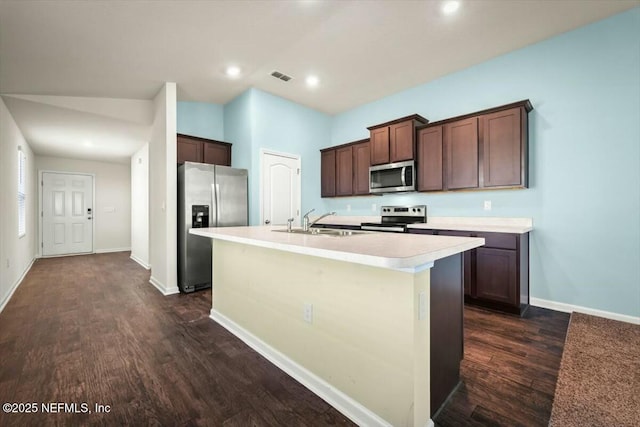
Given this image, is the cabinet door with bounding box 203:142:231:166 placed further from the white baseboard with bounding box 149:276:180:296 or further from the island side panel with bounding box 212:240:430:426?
the island side panel with bounding box 212:240:430:426

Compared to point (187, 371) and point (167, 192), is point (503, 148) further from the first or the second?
point (167, 192)

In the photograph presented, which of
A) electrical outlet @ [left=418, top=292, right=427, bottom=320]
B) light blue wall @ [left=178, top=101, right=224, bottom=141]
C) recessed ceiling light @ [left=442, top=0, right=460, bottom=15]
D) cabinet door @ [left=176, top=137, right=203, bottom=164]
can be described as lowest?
electrical outlet @ [left=418, top=292, right=427, bottom=320]

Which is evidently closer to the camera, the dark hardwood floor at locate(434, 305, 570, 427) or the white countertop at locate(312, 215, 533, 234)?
the dark hardwood floor at locate(434, 305, 570, 427)

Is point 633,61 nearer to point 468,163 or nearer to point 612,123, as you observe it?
point 612,123

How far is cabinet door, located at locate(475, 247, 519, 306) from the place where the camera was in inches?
110

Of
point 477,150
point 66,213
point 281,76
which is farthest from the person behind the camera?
point 66,213

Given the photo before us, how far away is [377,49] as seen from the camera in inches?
126

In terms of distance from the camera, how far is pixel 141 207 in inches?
232

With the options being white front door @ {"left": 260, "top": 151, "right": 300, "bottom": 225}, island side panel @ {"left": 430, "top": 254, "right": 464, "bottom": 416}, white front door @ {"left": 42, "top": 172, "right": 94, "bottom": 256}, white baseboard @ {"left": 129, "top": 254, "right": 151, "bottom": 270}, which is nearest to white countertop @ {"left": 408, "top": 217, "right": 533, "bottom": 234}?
island side panel @ {"left": 430, "top": 254, "right": 464, "bottom": 416}

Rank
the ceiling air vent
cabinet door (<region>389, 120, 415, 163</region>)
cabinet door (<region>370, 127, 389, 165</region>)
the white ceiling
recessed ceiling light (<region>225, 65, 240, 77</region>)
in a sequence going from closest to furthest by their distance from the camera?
the white ceiling → recessed ceiling light (<region>225, 65, 240, 77</region>) → the ceiling air vent → cabinet door (<region>389, 120, 415, 163</region>) → cabinet door (<region>370, 127, 389, 165</region>)

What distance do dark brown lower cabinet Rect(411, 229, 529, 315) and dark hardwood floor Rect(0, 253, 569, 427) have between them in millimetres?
145

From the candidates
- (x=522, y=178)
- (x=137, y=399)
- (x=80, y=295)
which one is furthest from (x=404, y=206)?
(x=80, y=295)

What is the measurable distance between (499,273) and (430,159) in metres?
1.64

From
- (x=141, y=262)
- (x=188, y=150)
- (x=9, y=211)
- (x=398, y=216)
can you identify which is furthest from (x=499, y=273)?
(x=141, y=262)
